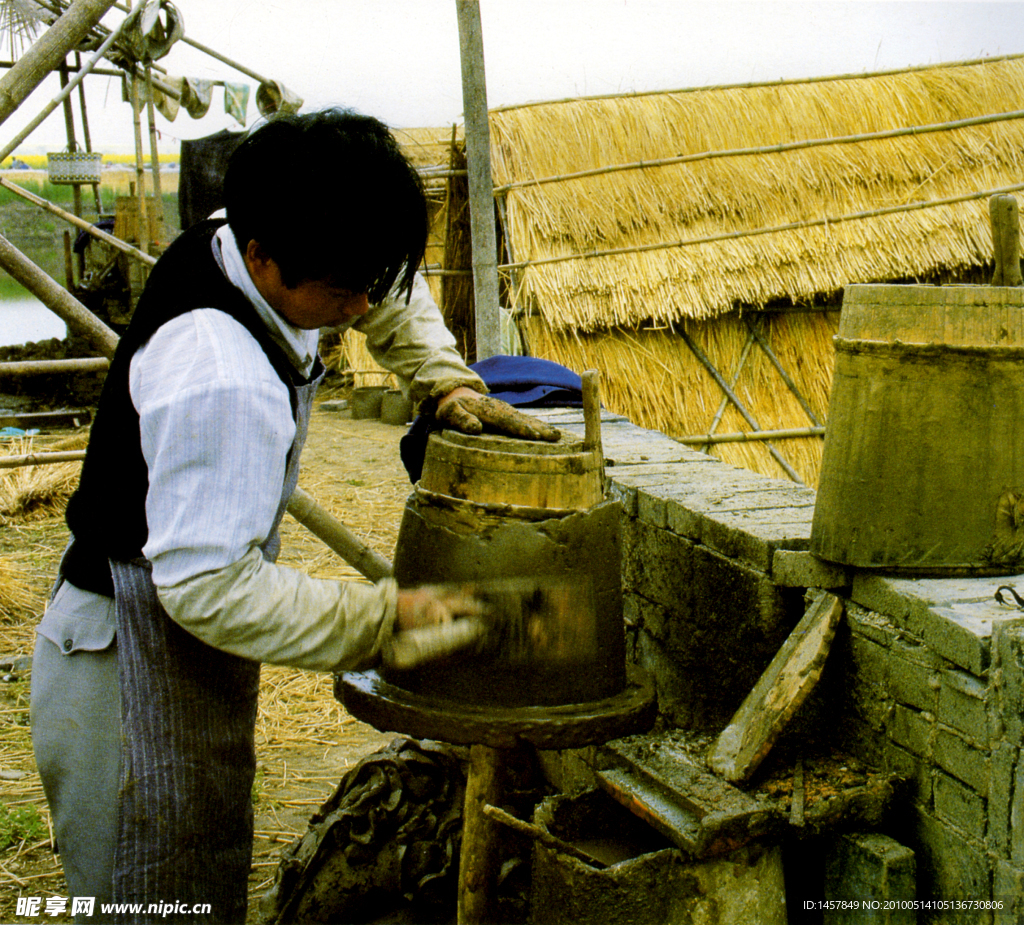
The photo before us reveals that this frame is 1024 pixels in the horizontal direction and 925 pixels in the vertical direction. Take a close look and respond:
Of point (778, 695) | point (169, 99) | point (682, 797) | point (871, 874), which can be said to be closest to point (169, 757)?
point (682, 797)

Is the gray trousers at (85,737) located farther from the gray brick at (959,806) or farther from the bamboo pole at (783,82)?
the bamboo pole at (783,82)

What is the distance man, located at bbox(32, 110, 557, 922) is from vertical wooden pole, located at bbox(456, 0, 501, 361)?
15.8 ft

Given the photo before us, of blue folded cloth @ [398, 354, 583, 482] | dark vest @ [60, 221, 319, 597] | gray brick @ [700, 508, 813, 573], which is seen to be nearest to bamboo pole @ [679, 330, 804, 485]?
blue folded cloth @ [398, 354, 583, 482]

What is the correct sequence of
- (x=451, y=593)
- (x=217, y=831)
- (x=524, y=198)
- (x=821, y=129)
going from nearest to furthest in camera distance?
1. (x=451, y=593)
2. (x=217, y=831)
3. (x=524, y=198)
4. (x=821, y=129)

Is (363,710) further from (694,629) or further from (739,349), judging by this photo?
(739,349)

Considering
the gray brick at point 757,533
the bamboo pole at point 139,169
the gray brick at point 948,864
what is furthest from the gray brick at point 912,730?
the bamboo pole at point 139,169

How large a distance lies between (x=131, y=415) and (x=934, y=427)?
1.60 metres

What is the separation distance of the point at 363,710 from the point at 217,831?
413 mm

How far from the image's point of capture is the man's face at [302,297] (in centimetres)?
171

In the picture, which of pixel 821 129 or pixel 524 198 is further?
pixel 821 129

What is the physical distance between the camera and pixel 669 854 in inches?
80.0

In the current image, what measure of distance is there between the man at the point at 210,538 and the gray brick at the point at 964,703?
3.15 feet

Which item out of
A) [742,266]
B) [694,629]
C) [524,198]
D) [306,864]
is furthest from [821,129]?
[306,864]

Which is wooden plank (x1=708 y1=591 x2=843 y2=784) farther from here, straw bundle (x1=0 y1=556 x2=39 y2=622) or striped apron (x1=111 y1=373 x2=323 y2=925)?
straw bundle (x1=0 y1=556 x2=39 y2=622)
